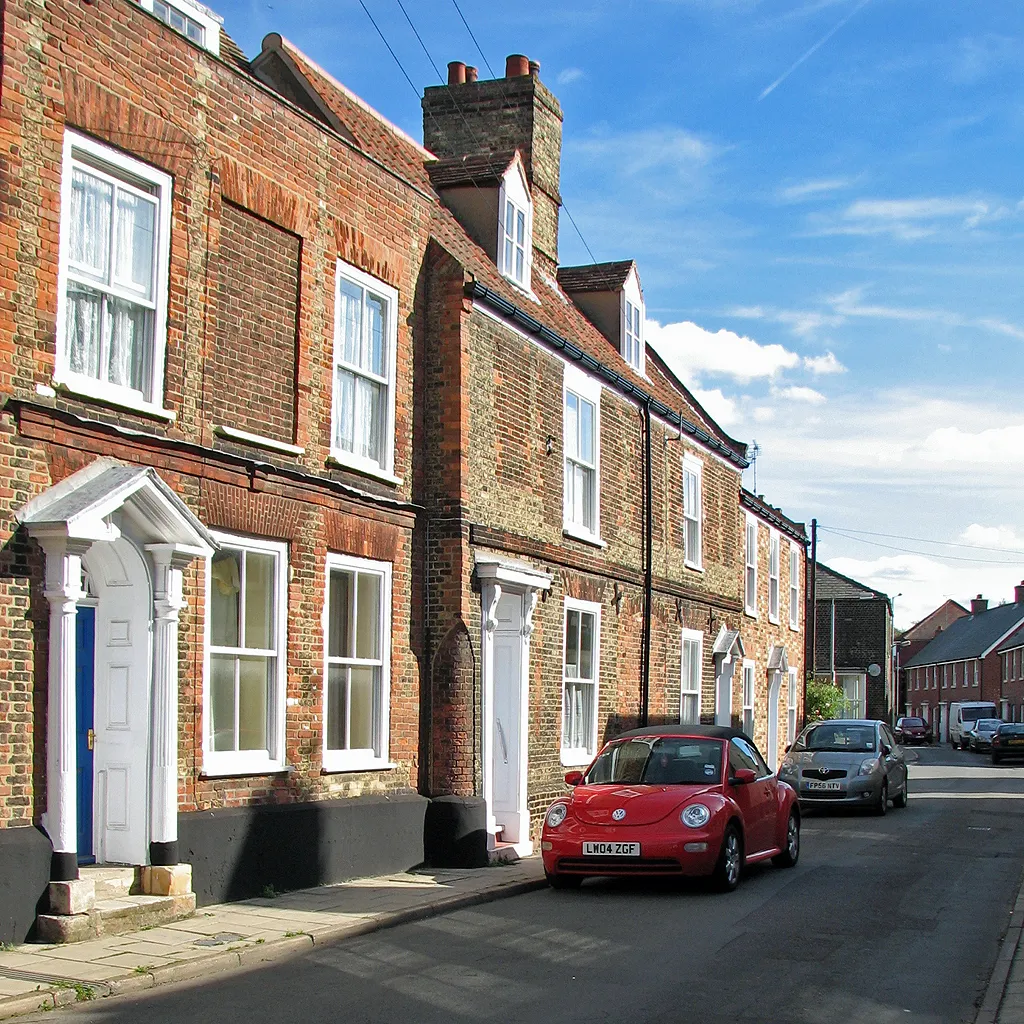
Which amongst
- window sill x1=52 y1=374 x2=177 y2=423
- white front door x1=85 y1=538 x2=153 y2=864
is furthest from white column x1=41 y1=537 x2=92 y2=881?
window sill x1=52 y1=374 x2=177 y2=423

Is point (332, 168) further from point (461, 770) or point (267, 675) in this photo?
point (461, 770)

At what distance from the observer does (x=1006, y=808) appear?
25219 mm

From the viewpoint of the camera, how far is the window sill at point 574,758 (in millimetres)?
18000

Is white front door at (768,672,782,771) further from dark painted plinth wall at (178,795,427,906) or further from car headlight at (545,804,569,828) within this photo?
car headlight at (545,804,569,828)

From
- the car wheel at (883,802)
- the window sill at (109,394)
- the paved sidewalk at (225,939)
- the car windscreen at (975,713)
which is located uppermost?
the window sill at (109,394)

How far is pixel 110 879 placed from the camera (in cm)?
1022

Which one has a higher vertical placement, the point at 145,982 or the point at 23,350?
the point at 23,350

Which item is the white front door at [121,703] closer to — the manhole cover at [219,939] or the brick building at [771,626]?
the manhole cover at [219,939]

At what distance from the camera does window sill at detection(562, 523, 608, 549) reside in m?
18.4

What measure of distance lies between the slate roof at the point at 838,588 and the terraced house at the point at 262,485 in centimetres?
4785

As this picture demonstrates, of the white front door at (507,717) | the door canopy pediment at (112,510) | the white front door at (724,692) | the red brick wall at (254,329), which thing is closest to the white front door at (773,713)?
the white front door at (724,692)

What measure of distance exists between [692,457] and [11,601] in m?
16.5

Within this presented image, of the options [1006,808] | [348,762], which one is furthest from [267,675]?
[1006,808]

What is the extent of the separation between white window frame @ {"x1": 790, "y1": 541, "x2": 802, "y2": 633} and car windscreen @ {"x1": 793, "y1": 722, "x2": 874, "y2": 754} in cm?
1184
